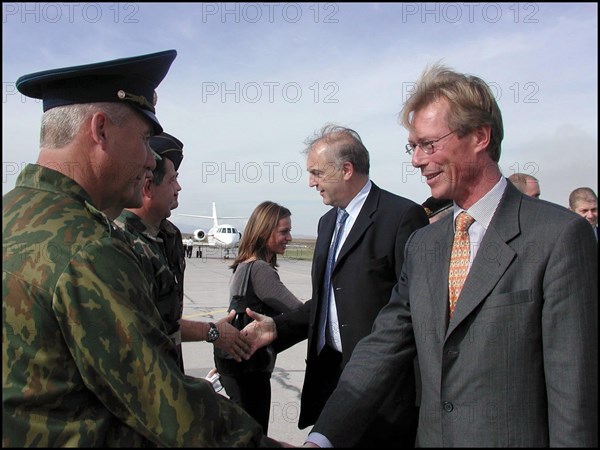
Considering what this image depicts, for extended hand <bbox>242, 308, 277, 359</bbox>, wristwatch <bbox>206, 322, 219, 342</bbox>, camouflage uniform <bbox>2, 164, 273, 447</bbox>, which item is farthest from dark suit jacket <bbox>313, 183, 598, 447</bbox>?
extended hand <bbox>242, 308, 277, 359</bbox>

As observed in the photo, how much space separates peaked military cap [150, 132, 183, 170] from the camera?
10.4 feet

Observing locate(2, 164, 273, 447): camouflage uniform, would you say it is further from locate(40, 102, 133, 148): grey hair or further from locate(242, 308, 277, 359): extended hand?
locate(242, 308, 277, 359): extended hand

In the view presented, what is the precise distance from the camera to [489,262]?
6.07 ft

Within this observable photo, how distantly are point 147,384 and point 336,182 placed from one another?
7.71 ft

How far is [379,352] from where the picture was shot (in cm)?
219

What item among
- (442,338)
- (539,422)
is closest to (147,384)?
(442,338)

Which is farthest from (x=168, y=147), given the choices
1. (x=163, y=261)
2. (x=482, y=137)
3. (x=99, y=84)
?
(x=482, y=137)

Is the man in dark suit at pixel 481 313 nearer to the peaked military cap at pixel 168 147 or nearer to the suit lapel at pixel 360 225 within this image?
the suit lapel at pixel 360 225

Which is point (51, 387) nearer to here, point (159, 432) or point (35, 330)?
point (35, 330)

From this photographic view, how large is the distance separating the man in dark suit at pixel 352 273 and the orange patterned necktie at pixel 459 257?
995 millimetres

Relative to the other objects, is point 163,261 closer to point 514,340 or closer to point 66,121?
point 66,121

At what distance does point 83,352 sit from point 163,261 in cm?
155

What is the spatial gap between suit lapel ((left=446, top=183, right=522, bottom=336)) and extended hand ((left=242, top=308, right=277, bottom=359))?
6.46 feet

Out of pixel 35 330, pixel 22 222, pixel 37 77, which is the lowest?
pixel 35 330
